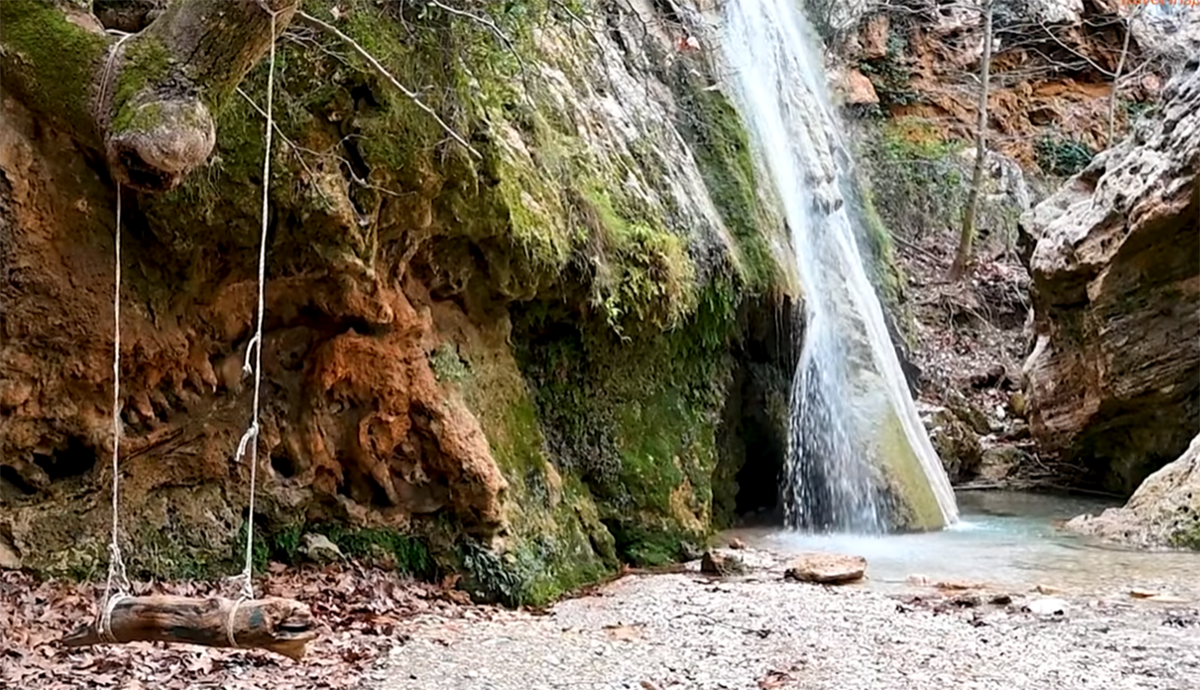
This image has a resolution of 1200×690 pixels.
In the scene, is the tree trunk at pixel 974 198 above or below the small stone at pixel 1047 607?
above

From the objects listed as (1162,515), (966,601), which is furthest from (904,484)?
(966,601)

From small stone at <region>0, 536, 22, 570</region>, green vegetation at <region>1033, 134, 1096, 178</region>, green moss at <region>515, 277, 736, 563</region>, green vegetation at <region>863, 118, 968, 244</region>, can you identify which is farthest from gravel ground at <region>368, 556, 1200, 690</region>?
green vegetation at <region>1033, 134, 1096, 178</region>

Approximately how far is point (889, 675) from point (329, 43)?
4146 mm

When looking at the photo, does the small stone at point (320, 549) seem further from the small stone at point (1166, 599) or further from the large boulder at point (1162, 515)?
the large boulder at point (1162, 515)

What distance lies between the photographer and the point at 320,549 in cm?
580

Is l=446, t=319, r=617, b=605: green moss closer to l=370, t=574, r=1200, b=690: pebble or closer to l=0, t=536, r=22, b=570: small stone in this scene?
l=370, t=574, r=1200, b=690: pebble

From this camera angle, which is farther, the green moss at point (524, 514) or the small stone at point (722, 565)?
the small stone at point (722, 565)

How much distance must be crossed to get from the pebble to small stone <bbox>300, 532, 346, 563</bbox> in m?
0.84

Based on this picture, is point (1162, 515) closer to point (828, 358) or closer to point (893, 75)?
point (828, 358)

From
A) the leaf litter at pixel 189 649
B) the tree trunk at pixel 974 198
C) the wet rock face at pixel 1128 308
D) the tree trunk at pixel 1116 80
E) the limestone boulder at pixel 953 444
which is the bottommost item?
the leaf litter at pixel 189 649

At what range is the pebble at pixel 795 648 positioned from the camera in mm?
4262

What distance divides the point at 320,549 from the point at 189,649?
160 cm

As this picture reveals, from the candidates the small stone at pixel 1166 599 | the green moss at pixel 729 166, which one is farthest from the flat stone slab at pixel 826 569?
the green moss at pixel 729 166

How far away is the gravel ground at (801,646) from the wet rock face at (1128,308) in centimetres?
604
